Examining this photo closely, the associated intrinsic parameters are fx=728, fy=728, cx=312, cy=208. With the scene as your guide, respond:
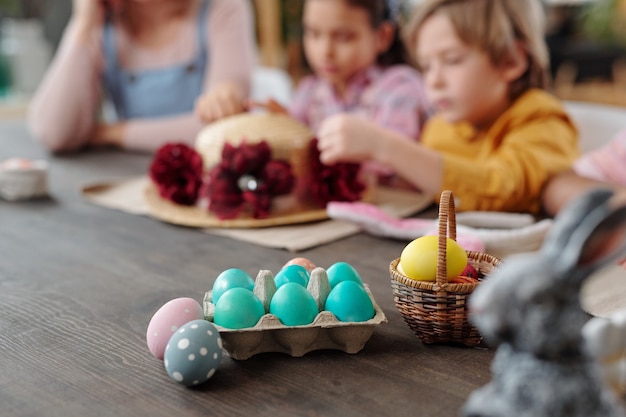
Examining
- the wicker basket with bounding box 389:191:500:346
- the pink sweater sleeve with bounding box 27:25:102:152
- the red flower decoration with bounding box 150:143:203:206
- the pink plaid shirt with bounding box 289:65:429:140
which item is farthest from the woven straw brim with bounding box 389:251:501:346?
the pink sweater sleeve with bounding box 27:25:102:152

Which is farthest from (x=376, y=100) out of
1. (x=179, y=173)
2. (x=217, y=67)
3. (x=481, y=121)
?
(x=179, y=173)

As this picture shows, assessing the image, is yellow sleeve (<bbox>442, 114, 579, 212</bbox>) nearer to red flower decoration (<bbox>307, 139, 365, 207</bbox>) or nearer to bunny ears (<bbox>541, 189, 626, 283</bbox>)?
red flower decoration (<bbox>307, 139, 365, 207</bbox>)

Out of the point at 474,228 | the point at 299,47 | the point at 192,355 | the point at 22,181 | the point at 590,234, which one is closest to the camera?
the point at 590,234

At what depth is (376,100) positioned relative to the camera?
Result: 5.31ft

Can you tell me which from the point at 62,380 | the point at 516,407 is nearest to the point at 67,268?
the point at 62,380

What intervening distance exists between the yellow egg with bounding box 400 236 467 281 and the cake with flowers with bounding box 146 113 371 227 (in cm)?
49

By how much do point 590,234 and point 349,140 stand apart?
77 centimetres

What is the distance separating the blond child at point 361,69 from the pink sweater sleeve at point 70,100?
0.40m

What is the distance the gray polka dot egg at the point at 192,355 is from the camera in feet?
1.98

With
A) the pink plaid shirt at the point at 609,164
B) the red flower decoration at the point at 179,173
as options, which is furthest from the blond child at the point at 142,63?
the pink plaid shirt at the point at 609,164

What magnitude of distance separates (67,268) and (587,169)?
849 mm

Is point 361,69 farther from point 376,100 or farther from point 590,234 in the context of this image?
point 590,234

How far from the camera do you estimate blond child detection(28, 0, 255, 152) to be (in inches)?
70.2

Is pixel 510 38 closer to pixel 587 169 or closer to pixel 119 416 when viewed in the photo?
pixel 587 169
